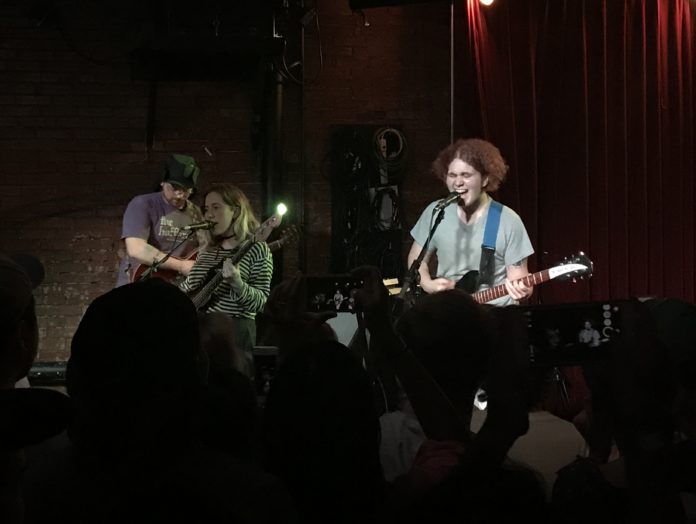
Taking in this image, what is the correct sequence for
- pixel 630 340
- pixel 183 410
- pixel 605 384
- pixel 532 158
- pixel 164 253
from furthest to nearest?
pixel 532 158
pixel 164 253
pixel 605 384
pixel 630 340
pixel 183 410

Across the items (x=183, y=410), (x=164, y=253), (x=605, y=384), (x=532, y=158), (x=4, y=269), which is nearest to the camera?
(x=4, y=269)

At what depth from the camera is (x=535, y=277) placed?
4.54 m

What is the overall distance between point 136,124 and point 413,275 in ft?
8.58

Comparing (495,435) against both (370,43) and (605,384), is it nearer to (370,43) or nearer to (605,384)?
(605,384)

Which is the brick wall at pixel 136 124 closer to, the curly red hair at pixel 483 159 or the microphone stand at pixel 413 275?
the curly red hair at pixel 483 159

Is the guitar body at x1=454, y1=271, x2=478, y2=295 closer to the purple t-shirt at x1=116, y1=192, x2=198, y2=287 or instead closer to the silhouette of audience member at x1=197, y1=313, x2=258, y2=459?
the purple t-shirt at x1=116, y1=192, x2=198, y2=287

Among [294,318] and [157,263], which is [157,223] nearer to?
[157,263]

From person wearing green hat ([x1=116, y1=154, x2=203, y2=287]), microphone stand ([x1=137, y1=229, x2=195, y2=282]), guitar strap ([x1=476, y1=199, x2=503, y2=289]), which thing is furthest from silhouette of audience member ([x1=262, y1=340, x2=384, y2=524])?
person wearing green hat ([x1=116, y1=154, x2=203, y2=287])

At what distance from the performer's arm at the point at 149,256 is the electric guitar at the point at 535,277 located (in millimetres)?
1590

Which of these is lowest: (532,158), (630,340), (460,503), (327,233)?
(460,503)

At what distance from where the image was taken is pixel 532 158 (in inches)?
228

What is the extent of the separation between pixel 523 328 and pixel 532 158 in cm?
419

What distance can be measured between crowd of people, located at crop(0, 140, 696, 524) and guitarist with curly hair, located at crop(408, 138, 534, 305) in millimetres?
2681

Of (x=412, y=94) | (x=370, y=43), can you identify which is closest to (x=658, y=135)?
(x=412, y=94)
